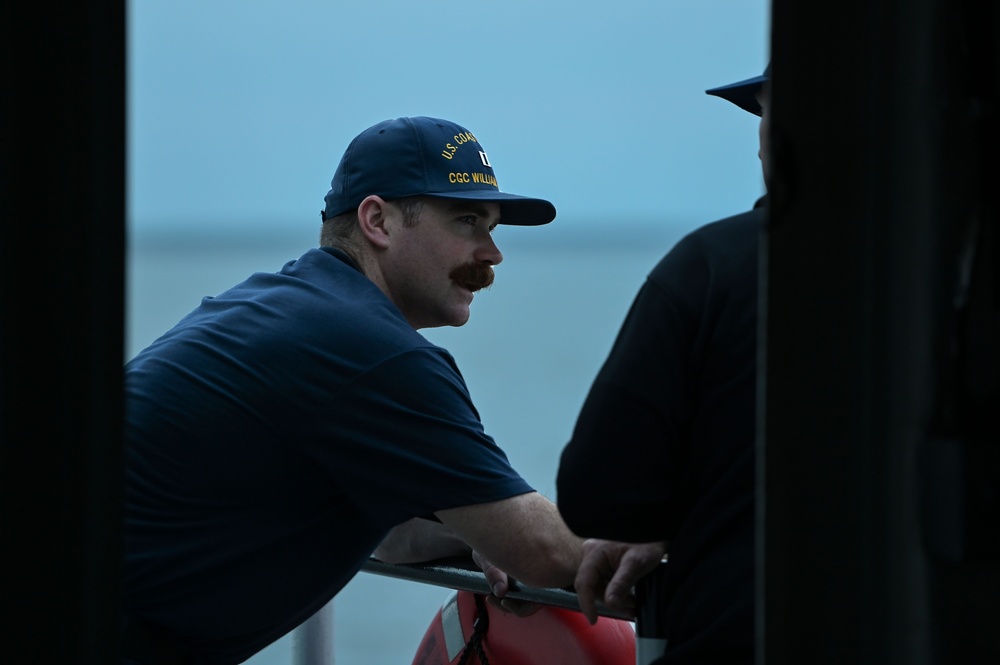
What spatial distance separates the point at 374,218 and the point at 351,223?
45 millimetres

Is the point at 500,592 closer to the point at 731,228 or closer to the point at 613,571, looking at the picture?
the point at 613,571

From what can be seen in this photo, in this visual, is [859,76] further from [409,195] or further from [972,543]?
[409,195]

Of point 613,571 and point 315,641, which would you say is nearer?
point 613,571

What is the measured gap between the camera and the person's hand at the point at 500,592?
1611 mm

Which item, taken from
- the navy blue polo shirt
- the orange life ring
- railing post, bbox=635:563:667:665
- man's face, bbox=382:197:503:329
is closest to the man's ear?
man's face, bbox=382:197:503:329

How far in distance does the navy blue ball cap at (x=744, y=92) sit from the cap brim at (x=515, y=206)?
0.49 meters

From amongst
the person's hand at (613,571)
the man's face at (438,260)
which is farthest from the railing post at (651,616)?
the man's face at (438,260)

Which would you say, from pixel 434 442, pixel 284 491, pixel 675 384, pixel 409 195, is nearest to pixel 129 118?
pixel 675 384

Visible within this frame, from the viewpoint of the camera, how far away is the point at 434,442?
1612 mm

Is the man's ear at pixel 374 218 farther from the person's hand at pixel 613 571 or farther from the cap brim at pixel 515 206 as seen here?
the person's hand at pixel 613 571

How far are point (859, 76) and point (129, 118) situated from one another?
27 centimetres

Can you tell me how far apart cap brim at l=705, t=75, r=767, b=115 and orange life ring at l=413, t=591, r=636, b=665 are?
75 centimetres

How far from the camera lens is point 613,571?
1.34m

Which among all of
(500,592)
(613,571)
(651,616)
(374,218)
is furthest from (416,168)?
(651,616)
